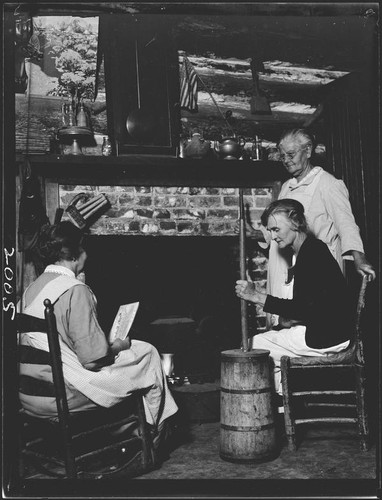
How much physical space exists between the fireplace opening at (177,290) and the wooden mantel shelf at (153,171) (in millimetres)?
544

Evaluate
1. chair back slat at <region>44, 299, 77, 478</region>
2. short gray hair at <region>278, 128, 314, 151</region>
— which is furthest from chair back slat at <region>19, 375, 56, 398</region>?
short gray hair at <region>278, 128, 314, 151</region>

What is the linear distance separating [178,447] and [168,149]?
7.99 ft

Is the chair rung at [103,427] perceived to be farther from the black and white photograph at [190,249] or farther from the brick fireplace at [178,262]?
the brick fireplace at [178,262]

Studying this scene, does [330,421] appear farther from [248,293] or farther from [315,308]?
[248,293]

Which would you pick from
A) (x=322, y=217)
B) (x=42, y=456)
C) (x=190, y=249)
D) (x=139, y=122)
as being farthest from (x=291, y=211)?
(x=42, y=456)

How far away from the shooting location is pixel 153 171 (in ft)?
17.7

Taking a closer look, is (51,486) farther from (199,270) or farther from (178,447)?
(199,270)

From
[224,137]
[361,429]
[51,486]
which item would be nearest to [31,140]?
[224,137]

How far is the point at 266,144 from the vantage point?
19.1ft

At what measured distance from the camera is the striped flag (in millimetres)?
5523

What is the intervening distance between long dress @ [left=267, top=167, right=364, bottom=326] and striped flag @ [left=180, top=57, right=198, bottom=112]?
3.93 ft

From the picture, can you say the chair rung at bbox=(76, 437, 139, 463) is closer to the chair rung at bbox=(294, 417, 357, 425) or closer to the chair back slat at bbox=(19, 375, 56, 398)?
the chair back slat at bbox=(19, 375, 56, 398)

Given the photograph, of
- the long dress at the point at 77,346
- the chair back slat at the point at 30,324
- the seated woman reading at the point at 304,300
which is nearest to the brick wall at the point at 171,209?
the seated woman reading at the point at 304,300

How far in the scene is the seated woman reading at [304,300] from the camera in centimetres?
404
